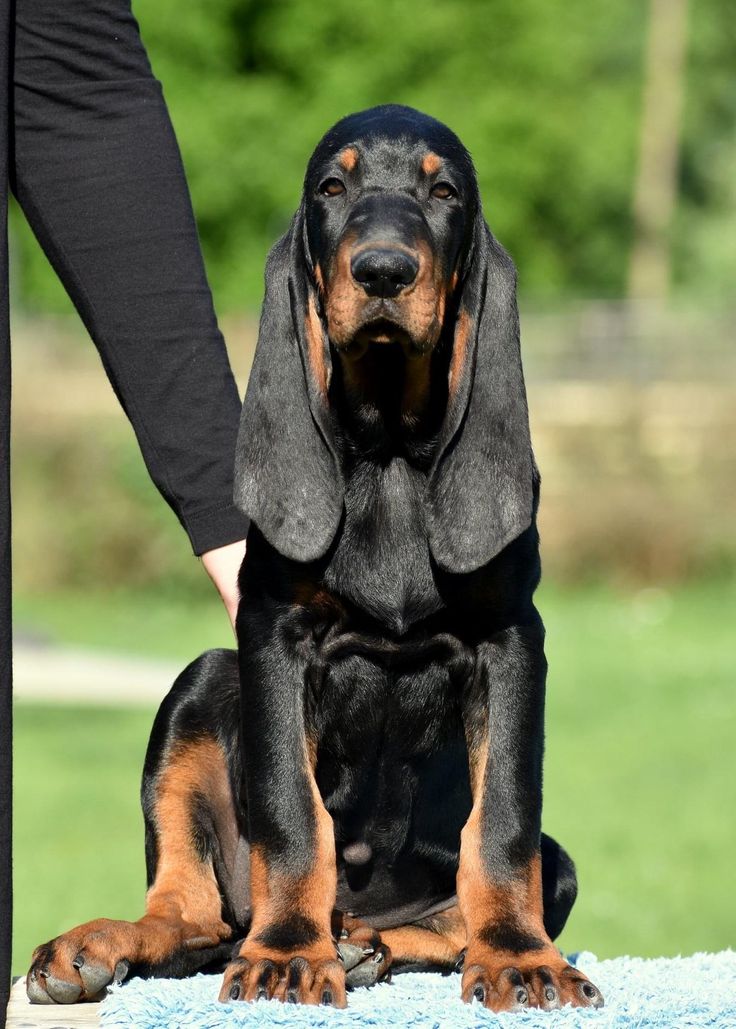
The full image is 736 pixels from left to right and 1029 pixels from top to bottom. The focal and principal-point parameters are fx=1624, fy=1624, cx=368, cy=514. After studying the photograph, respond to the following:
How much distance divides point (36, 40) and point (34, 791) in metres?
10.6

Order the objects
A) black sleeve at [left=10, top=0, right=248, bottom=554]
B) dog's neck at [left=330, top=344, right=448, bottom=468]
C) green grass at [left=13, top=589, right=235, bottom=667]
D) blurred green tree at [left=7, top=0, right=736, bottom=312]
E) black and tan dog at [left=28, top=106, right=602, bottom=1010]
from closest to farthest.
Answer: black and tan dog at [left=28, top=106, right=602, bottom=1010]
dog's neck at [left=330, top=344, right=448, bottom=468]
black sleeve at [left=10, top=0, right=248, bottom=554]
green grass at [left=13, top=589, right=235, bottom=667]
blurred green tree at [left=7, top=0, right=736, bottom=312]

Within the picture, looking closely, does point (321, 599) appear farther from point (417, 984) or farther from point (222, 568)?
point (417, 984)

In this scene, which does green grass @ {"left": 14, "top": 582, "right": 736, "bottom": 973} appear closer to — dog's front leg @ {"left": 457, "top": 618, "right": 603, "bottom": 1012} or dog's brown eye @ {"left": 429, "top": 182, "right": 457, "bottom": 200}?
dog's front leg @ {"left": 457, "top": 618, "right": 603, "bottom": 1012}

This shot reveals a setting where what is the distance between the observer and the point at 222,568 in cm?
384

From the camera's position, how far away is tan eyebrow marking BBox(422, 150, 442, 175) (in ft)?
11.3

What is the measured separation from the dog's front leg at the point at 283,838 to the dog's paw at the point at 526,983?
276 millimetres

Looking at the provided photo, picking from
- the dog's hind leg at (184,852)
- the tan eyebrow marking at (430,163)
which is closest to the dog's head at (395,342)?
the tan eyebrow marking at (430,163)

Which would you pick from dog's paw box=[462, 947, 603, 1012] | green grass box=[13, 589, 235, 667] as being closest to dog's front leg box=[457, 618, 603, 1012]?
dog's paw box=[462, 947, 603, 1012]

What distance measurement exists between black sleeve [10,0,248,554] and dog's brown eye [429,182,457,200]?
65cm

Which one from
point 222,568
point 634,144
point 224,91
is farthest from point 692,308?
point 222,568

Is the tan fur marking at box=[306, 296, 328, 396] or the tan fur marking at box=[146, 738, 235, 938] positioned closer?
the tan fur marking at box=[306, 296, 328, 396]

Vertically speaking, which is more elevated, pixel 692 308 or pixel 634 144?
pixel 634 144

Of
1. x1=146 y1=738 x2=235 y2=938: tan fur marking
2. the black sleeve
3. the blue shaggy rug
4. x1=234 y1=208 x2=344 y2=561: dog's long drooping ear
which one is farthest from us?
x1=146 y1=738 x2=235 y2=938: tan fur marking

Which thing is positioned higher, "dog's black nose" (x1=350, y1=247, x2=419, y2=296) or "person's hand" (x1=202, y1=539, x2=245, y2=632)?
"dog's black nose" (x1=350, y1=247, x2=419, y2=296)
